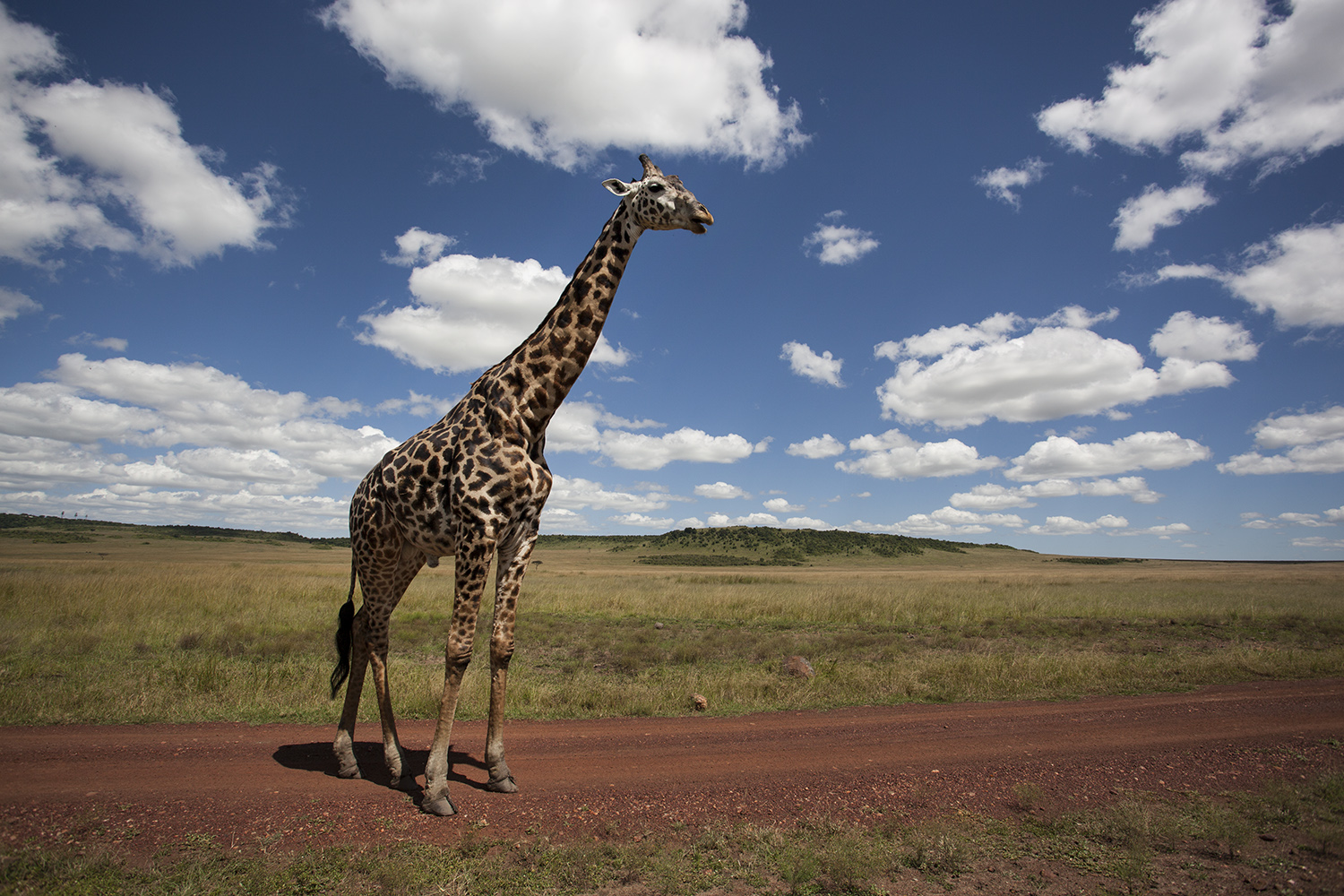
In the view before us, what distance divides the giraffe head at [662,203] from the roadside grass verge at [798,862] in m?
5.10

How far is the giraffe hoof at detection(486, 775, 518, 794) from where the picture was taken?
5582 millimetres

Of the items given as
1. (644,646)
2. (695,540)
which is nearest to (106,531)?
(695,540)

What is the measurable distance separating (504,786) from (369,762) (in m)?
1.88

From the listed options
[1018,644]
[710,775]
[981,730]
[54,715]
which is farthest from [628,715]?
[1018,644]

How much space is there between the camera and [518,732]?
763 cm

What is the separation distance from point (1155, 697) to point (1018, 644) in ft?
24.8

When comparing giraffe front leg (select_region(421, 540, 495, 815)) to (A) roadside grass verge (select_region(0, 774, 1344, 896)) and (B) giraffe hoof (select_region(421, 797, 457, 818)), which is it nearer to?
(B) giraffe hoof (select_region(421, 797, 457, 818))

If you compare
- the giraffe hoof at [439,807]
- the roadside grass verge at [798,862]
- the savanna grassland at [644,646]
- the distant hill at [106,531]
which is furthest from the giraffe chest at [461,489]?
the distant hill at [106,531]

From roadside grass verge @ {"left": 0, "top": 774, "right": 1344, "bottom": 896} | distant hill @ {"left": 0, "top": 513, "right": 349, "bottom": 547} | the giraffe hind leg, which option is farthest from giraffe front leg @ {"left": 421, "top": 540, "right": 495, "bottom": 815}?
distant hill @ {"left": 0, "top": 513, "right": 349, "bottom": 547}

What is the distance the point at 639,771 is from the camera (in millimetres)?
6242

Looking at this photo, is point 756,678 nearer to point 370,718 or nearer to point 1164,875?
point 370,718

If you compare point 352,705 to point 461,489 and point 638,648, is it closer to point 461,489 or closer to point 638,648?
point 461,489

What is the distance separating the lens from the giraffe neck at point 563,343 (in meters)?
5.89

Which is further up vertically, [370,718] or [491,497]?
[491,497]
